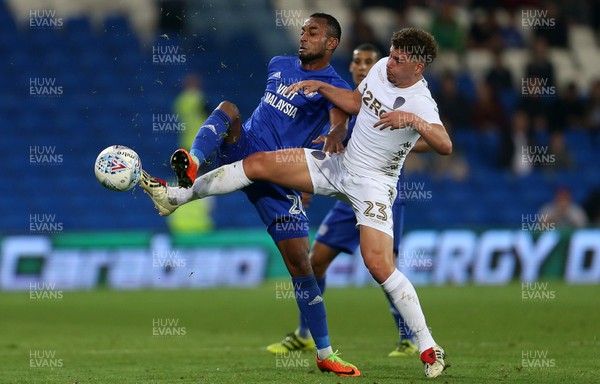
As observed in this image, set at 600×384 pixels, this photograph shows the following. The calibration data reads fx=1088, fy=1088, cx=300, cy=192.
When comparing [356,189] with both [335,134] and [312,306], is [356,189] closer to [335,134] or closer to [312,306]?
[335,134]

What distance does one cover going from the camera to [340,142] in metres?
8.84

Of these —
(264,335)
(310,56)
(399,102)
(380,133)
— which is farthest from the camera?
(264,335)

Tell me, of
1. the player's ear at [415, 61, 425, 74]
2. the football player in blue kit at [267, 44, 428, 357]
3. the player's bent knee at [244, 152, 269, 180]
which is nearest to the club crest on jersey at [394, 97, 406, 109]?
the player's ear at [415, 61, 425, 74]

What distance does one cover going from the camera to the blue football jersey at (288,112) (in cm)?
929

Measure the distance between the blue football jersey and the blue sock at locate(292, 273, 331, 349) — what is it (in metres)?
1.19

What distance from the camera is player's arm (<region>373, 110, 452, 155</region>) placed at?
26.0ft

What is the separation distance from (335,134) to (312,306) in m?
1.45

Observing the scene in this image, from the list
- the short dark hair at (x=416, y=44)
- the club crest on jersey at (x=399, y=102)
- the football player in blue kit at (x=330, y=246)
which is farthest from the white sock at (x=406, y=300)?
the football player in blue kit at (x=330, y=246)

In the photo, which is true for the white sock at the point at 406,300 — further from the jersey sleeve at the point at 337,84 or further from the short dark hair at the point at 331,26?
the short dark hair at the point at 331,26

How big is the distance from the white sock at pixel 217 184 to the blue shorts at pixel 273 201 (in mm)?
326

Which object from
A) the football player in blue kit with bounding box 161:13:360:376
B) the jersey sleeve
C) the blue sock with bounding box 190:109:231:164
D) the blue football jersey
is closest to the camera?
the blue sock with bounding box 190:109:231:164

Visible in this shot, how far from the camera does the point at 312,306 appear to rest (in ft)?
29.8

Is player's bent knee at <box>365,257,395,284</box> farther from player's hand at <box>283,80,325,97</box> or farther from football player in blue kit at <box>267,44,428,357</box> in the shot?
football player in blue kit at <box>267,44,428,357</box>

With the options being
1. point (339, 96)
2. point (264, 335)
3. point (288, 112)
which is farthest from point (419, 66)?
point (264, 335)
